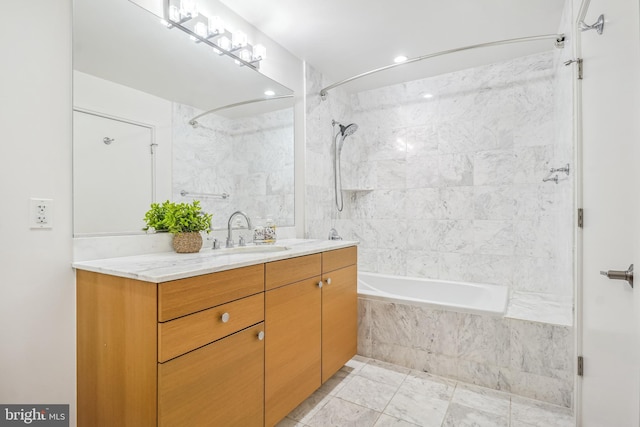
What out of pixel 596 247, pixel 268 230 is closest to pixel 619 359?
pixel 596 247

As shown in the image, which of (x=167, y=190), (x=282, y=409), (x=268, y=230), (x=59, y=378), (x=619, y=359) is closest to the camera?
(x=619, y=359)

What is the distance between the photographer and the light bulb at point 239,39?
204cm

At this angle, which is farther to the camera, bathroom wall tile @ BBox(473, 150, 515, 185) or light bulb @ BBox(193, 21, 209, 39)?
bathroom wall tile @ BBox(473, 150, 515, 185)

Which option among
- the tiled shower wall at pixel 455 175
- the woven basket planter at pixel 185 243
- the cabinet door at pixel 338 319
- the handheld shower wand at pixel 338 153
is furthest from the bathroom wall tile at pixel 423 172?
the woven basket planter at pixel 185 243

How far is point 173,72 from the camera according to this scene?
1769 mm

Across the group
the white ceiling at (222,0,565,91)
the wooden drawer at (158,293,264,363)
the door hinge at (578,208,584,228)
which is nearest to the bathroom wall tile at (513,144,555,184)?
the white ceiling at (222,0,565,91)

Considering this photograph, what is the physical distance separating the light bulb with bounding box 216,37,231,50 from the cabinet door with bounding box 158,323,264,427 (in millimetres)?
1696

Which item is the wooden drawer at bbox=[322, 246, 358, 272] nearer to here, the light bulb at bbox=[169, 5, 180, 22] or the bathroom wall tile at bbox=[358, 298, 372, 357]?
the bathroom wall tile at bbox=[358, 298, 372, 357]

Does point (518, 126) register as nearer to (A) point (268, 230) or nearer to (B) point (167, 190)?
(A) point (268, 230)

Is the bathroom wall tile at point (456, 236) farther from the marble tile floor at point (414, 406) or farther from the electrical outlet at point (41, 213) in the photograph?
the electrical outlet at point (41, 213)

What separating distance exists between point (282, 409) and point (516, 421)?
1.30 meters

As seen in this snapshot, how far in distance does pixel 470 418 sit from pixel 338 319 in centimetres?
91

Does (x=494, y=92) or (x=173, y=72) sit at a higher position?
(x=494, y=92)

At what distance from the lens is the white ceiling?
202 centimetres
